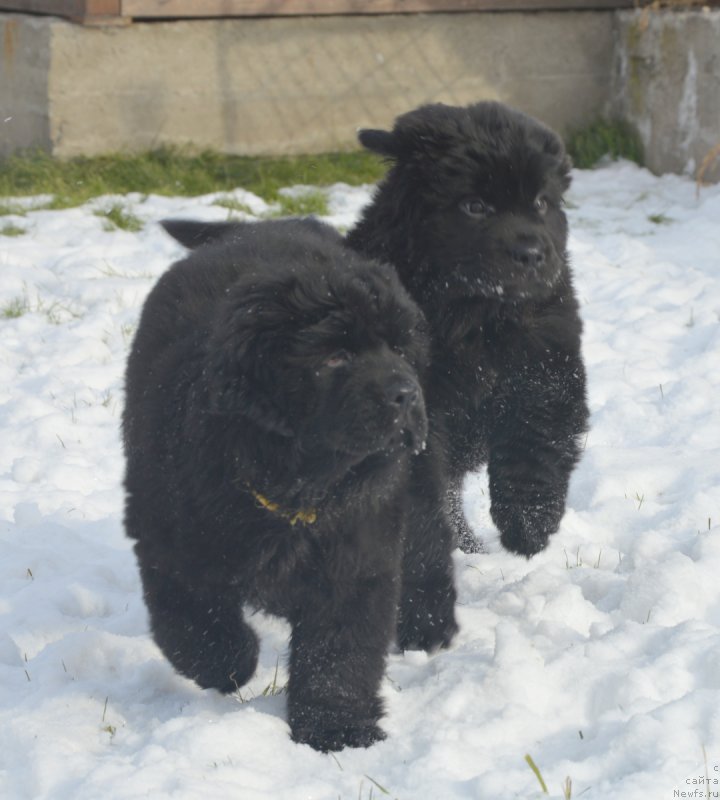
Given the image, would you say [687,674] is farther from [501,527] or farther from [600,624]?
[501,527]

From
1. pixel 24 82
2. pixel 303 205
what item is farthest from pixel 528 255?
pixel 24 82

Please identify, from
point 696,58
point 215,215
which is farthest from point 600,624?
point 696,58

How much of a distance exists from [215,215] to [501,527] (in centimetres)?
389

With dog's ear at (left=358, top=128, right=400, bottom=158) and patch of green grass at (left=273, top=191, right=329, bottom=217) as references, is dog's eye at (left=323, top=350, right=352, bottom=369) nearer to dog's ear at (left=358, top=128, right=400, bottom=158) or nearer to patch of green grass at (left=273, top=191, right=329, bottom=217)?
dog's ear at (left=358, top=128, right=400, bottom=158)

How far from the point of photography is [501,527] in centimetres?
355

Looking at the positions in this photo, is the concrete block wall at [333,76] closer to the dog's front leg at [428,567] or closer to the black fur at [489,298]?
the black fur at [489,298]

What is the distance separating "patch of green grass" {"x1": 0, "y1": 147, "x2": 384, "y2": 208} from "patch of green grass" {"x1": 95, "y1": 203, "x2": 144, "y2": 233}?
270 mm

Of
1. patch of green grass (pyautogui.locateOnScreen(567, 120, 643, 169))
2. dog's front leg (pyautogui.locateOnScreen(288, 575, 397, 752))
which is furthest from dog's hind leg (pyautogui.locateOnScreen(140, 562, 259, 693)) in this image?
patch of green grass (pyautogui.locateOnScreen(567, 120, 643, 169))

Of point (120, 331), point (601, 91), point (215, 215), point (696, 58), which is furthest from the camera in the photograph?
point (601, 91)

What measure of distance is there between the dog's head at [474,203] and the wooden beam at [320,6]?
4.66m

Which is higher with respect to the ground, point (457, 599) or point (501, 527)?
point (501, 527)

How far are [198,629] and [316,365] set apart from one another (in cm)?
73

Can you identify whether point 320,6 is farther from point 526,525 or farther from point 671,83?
point 526,525

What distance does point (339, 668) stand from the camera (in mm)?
→ 2896
